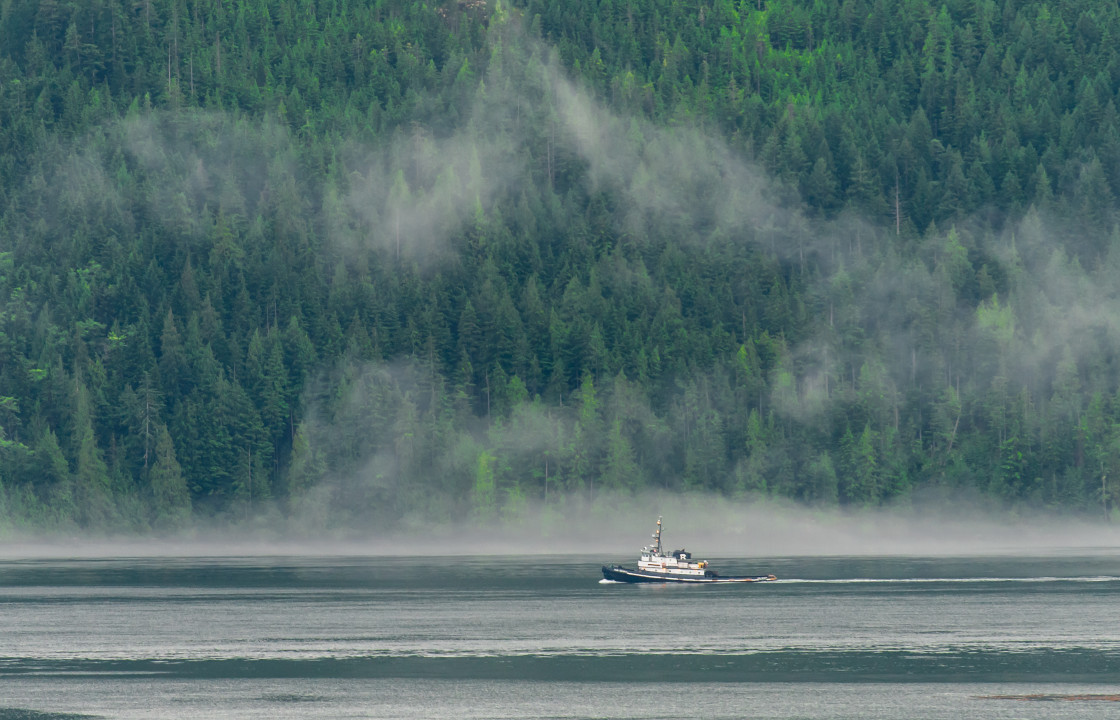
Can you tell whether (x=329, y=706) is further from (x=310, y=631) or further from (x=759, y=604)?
(x=759, y=604)

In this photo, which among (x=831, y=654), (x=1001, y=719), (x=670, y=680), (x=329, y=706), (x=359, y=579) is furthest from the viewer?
(x=359, y=579)

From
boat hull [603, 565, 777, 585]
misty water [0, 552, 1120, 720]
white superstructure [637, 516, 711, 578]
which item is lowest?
misty water [0, 552, 1120, 720]

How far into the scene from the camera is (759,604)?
15200 cm

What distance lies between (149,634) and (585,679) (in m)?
45.2

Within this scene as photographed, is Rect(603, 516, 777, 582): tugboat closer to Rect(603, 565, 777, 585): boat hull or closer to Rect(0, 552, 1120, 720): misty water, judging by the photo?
Rect(603, 565, 777, 585): boat hull

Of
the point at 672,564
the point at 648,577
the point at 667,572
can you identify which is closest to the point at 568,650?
the point at 648,577

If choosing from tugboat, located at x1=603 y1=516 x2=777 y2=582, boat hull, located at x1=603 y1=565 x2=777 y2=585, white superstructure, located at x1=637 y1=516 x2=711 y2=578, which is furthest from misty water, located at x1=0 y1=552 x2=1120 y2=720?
white superstructure, located at x1=637 y1=516 x2=711 y2=578

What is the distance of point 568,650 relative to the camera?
116500 millimetres

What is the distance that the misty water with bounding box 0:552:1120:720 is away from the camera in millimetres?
93000

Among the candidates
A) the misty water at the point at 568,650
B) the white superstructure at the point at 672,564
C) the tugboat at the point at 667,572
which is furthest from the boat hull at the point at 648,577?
the misty water at the point at 568,650

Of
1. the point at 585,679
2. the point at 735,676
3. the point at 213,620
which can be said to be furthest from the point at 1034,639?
the point at 213,620

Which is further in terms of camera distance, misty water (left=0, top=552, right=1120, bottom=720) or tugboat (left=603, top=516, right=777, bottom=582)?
tugboat (left=603, top=516, right=777, bottom=582)

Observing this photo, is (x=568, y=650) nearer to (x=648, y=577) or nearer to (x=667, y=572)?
(x=648, y=577)

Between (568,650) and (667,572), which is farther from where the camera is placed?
(667,572)
